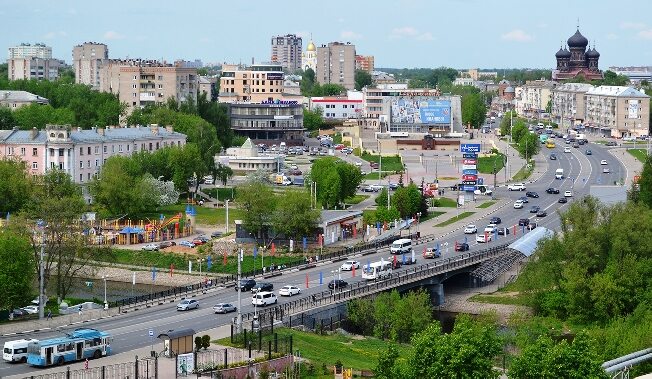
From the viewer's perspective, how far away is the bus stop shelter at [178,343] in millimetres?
36125

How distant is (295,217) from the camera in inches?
2539

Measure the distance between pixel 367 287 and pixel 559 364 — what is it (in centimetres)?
1938

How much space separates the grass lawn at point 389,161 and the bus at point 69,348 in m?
69.0

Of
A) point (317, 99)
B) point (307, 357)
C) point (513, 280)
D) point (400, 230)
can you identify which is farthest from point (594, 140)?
point (307, 357)

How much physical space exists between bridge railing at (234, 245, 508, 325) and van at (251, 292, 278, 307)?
28.0 inches

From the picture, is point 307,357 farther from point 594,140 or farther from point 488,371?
point 594,140

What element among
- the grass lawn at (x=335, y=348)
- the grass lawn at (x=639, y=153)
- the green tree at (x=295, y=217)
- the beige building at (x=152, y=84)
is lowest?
the grass lawn at (x=335, y=348)

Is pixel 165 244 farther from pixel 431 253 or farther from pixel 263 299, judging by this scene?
pixel 263 299

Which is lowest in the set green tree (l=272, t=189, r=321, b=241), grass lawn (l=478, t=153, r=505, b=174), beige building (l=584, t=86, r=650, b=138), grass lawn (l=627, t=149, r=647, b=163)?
green tree (l=272, t=189, r=321, b=241)

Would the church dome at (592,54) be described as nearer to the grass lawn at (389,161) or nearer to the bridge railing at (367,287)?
the grass lawn at (389,161)

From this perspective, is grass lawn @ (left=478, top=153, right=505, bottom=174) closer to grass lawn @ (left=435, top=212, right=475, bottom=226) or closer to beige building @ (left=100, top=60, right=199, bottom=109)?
grass lawn @ (left=435, top=212, right=475, bottom=226)

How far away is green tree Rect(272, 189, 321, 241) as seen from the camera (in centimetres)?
6450

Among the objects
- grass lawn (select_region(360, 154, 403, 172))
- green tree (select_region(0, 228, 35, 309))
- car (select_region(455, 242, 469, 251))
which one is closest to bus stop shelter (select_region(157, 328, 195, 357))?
green tree (select_region(0, 228, 35, 309))

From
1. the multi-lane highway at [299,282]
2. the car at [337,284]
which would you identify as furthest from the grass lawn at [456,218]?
the car at [337,284]
